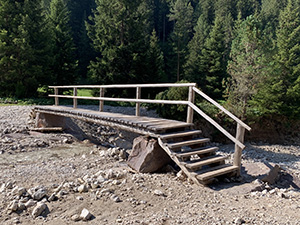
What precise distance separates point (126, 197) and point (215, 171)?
2.08m

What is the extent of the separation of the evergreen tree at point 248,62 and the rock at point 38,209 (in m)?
14.6

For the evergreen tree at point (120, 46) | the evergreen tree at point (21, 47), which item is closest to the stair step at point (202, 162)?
the evergreen tree at point (120, 46)

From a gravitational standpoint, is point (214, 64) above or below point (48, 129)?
above

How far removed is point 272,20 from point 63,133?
5115 centimetres

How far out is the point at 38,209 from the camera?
13.5 feet

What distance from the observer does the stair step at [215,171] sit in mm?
5141

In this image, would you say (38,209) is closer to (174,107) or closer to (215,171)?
(215,171)

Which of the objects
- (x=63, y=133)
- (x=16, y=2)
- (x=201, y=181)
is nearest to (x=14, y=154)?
(x=63, y=133)

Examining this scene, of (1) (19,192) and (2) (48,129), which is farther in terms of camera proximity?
(2) (48,129)

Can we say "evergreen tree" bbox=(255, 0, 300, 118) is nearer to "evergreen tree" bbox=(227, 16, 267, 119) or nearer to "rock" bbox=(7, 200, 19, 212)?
"evergreen tree" bbox=(227, 16, 267, 119)

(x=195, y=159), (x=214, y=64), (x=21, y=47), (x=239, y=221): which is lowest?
(x=239, y=221)

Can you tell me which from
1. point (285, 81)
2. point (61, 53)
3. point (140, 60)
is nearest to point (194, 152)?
point (285, 81)

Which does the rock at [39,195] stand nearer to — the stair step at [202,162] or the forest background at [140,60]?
the stair step at [202,162]

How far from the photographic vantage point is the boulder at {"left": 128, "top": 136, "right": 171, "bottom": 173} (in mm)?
6102
